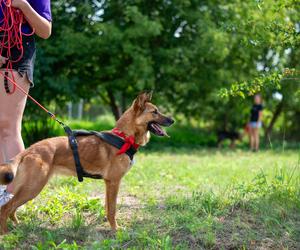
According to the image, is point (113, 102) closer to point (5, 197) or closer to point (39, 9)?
point (39, 9)

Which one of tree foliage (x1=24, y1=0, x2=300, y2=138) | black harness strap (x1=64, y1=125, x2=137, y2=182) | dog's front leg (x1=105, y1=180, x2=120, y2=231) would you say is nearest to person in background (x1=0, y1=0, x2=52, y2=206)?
black harness strap (x1=64, y1=125, x2=137, y2=182)

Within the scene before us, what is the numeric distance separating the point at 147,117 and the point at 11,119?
1.46m

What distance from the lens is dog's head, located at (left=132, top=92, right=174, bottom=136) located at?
538 centimetres

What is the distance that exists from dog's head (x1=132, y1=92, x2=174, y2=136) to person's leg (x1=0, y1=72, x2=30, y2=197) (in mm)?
1210

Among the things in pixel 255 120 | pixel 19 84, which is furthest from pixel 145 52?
pixel 19 84

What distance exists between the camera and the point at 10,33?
488cm

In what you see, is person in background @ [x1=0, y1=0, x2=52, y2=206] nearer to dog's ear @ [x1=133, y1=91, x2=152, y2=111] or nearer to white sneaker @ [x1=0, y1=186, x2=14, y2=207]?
white sneaker @ [x1=0, y1=186, x2=14, y2=207]

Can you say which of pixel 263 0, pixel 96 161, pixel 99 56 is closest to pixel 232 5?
pixel 99 56

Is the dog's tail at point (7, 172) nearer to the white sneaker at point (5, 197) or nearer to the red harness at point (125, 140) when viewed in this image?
the white sneaker at point (5, 197)

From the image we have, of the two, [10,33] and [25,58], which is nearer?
[10,33]

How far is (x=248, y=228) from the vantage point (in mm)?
4922

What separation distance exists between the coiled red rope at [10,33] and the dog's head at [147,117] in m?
1.34

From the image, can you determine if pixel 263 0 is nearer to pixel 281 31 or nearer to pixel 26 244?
pixel 281 31

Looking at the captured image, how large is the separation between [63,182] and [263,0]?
12.5 ft
